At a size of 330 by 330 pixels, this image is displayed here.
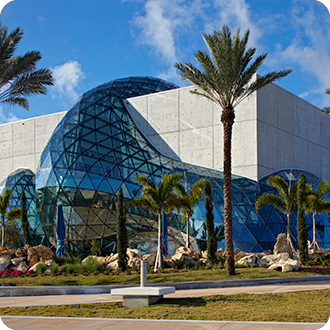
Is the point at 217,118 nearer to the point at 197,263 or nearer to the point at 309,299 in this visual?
the point at 197,263

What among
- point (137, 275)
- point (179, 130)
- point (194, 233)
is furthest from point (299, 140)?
point (137, 275)

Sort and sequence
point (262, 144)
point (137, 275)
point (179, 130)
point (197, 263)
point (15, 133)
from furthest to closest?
point (15, 133), point (179, 130), point (262, 144), point (197, 263), point (137, 275)

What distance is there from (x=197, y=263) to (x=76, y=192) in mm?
13613

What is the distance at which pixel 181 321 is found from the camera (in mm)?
8531

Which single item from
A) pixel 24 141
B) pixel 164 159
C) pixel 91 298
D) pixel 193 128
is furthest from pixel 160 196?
pixel 24 141

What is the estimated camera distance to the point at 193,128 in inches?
1492

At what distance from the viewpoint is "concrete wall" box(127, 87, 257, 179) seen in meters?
35.2

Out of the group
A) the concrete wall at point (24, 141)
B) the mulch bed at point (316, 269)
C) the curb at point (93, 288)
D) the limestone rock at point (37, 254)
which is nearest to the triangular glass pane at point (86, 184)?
the limestone rock at point (37, 254)

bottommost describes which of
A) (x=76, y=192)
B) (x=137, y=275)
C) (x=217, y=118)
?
(x=137, y=275)

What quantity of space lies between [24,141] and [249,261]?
3705cm

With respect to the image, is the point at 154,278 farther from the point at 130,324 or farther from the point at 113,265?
the point at 130,324

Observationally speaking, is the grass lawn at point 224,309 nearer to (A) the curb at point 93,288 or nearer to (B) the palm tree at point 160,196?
(A) the curb at point 93,288

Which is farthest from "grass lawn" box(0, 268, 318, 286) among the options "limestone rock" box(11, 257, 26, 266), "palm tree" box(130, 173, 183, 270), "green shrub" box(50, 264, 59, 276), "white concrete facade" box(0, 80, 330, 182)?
"white concrete facade" box(0, 80, 330, 182)

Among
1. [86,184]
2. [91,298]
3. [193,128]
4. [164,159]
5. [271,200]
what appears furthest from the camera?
[193,128]
